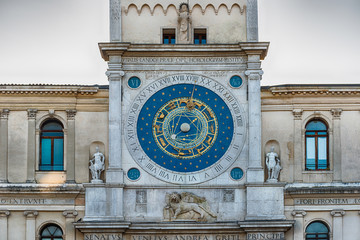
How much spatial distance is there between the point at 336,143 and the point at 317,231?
11.5ft

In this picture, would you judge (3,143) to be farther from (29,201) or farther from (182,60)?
(182,60)

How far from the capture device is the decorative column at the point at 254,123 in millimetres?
43531

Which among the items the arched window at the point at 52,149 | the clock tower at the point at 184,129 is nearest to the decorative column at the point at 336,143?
the clock tower at the point at 184,129

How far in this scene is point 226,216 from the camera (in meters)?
43.4

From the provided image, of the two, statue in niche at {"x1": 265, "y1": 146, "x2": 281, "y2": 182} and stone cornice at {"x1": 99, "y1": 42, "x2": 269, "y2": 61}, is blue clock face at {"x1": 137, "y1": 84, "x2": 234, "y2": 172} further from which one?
statue in niche at {"x1": 265, "y1": 146, "x2": 281, "y2": 182}

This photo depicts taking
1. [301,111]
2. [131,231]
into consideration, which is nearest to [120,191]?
[131,231]

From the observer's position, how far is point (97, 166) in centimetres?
4381

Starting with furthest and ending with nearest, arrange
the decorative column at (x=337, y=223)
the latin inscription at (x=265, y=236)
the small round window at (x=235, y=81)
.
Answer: the small round window at (x=235, y=81) → the decorative column at (x=337, y=223) → the latin inscription at (x=265, y=236)

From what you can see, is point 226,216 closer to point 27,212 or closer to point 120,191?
point 120,191

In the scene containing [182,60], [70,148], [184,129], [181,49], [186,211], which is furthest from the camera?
[70,148]

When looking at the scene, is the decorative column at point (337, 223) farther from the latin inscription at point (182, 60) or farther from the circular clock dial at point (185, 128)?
the latin inscription at point (182, 60)

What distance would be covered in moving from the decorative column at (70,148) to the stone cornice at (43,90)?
79cm

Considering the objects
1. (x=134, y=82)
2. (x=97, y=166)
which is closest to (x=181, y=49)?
(x=134, y=82)

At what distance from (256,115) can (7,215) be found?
33.5 feet
